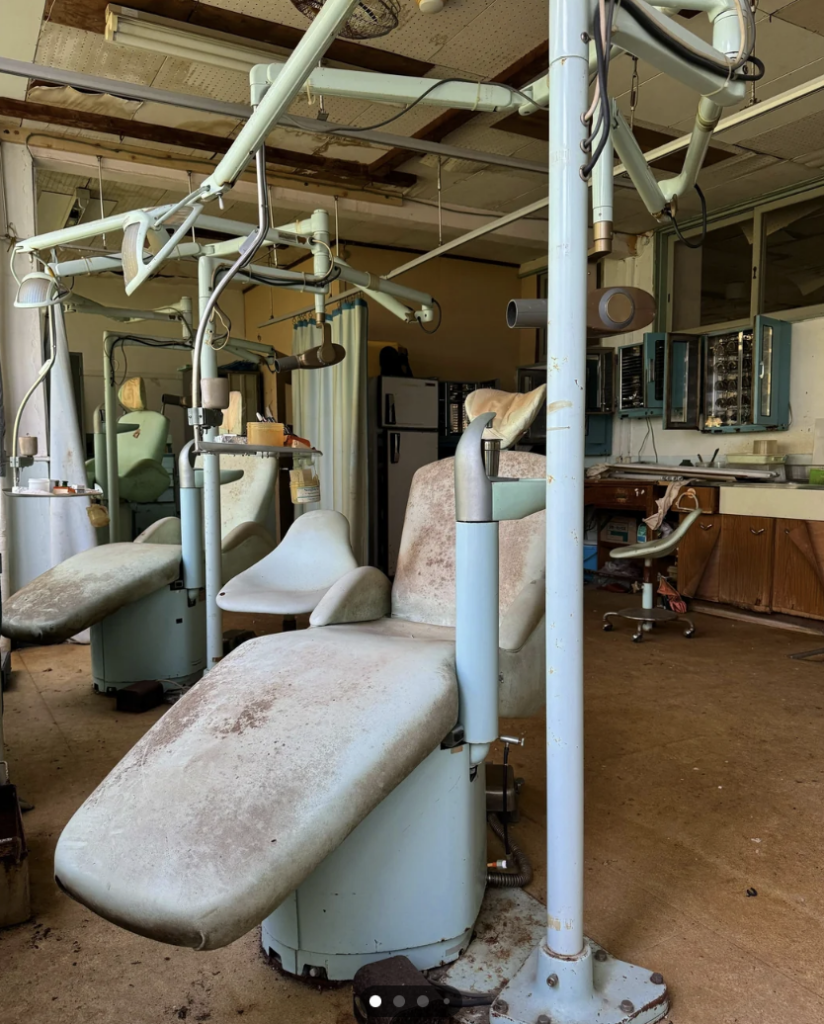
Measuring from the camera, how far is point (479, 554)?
1303 mm

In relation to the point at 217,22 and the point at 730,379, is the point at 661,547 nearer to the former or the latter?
the point at 730,379

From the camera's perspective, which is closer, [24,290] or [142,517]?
[24,290]

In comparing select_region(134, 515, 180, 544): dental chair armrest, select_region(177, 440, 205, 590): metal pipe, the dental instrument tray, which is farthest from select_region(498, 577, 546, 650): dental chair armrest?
select_region(134, 515, 180, 544): dental chair armrest

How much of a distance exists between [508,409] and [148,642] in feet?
6.21

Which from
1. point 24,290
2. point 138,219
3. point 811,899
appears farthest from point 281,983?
point 24,290

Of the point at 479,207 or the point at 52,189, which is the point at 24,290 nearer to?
the point at 52,189

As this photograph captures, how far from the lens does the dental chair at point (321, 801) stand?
104 cm

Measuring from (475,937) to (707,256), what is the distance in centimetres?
583

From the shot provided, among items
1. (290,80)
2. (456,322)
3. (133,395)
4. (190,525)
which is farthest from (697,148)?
(456,322)

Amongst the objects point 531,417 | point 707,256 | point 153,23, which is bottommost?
point 531,417

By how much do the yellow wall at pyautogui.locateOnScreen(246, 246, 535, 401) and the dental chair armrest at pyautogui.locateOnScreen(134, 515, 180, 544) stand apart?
3.39 meters

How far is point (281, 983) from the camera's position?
140 cm

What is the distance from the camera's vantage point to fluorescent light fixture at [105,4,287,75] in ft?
10.4

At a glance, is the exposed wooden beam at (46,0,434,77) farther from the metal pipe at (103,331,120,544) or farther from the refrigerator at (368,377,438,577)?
the refrigerator at (368,377,438,577)
